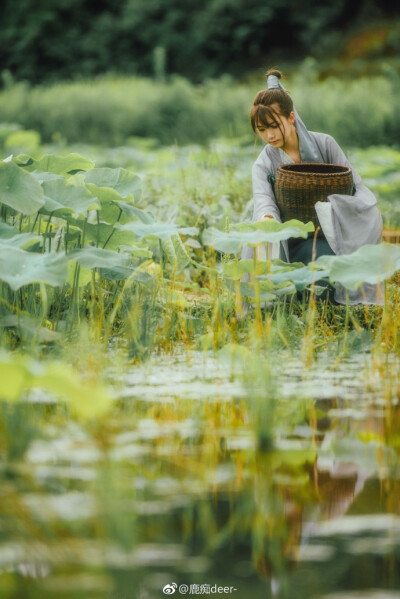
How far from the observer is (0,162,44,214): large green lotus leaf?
8.89 feet

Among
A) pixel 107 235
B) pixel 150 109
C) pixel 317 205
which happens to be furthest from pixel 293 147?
pixel 150 109

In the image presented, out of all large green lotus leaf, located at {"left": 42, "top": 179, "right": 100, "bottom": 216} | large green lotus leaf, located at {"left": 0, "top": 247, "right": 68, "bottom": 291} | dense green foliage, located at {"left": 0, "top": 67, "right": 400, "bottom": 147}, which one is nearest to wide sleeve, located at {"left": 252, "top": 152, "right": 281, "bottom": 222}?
large green lotus leaf, located at {"left": 42, "top": 179, "right": 100, "bottom": 216}

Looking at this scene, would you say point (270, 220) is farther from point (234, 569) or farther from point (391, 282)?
point (234, 569)

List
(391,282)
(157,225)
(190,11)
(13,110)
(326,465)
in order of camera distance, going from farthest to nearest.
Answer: (190,11) < (13,110) < (391,282) < (157,225) < (326,465)

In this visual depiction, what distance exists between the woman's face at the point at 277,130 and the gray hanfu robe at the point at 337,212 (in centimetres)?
8

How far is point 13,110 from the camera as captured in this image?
11.0m

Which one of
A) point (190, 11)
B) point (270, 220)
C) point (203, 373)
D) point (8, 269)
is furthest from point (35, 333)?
point (190, 11)

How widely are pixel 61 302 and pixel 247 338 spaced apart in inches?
24.5

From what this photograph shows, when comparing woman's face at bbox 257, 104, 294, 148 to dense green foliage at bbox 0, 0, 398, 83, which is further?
dense green foliage at bbox 0, 0, 398, 83

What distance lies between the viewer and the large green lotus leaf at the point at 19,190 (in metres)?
2.71

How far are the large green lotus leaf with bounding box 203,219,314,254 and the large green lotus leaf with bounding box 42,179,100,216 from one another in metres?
0.39

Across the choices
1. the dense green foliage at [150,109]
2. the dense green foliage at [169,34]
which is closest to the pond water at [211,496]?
the dense green foliage at [150,109]

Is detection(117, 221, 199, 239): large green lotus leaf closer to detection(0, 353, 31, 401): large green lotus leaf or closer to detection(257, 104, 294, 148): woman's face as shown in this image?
detection(257, 104, 294, 148): woman's face

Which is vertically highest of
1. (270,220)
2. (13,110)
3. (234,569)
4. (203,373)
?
(13,110)
